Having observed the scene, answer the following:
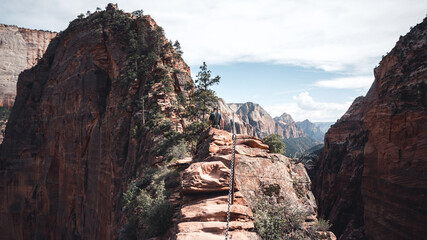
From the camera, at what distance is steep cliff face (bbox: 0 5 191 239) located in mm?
28938

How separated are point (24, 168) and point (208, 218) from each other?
55.7 meters

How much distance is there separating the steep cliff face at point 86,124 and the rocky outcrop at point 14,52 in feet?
184

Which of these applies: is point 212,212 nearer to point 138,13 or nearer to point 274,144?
point 274,144

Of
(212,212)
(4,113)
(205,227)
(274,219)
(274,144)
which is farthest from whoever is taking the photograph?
(4,113)

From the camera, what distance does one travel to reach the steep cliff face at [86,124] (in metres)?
28.9

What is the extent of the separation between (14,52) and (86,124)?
9500 centimetres

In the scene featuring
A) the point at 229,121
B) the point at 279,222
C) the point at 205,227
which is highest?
the point at 229,121

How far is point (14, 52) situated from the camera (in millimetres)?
101188

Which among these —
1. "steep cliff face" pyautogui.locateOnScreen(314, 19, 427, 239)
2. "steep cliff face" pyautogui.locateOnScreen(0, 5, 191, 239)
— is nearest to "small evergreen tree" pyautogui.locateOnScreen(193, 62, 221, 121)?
"steep cliff face" pyautogui.locateOnScreen(0, 5, 191, 239)

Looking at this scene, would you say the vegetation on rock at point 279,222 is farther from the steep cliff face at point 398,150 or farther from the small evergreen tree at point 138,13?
the small evergreen tree at point 138,13

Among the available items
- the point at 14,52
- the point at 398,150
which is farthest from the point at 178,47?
the point at 14,52

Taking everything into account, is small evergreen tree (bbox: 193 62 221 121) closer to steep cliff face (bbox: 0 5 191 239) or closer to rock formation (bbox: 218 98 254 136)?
steep cliff face (bbox: 0 5 191 239)

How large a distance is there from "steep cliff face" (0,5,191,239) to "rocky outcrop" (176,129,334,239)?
41.7ft

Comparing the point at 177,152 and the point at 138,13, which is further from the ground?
the point at 138,13
